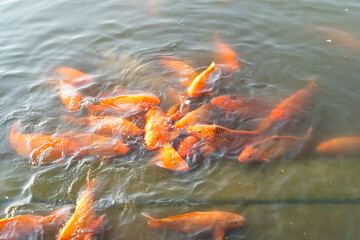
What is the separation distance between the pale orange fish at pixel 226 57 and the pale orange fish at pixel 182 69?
0.69m

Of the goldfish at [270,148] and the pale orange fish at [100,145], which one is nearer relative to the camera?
the goldfish at [270,148]

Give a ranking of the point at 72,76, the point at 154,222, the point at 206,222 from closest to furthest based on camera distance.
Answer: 1. the point at 206,222
2. the point at 154,222
3. the point at 72,76

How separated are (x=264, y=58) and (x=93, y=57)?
398cm

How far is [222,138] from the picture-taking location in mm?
4516

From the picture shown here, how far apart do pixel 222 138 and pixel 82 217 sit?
229cm

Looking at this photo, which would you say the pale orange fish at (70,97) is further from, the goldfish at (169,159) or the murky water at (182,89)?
the goldfish at (169,159)

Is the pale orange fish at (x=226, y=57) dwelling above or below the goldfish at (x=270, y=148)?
above

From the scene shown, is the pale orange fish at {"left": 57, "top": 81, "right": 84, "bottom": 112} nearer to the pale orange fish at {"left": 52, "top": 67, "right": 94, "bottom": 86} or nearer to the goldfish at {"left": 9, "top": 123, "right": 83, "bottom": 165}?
the pale orange fish at {"left": 52, "top": 67, "right": 94, "bottom": 86}

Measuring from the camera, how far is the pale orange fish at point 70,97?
5434 millimetres

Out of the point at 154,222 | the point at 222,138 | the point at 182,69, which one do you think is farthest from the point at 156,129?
the point at 182,69

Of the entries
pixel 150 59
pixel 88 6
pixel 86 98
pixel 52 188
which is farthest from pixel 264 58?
pixel 88 6

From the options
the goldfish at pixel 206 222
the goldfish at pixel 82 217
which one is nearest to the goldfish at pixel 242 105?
the goldfish at pixel 206 222

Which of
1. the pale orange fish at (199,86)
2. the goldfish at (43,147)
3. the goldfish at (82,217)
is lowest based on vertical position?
the goldfish at (82,217)

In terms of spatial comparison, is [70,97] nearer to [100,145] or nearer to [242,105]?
[100,145]
